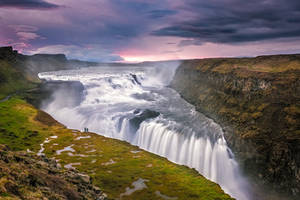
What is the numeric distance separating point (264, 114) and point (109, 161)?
33234 millimetres

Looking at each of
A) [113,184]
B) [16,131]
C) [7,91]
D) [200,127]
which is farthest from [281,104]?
[7,91]

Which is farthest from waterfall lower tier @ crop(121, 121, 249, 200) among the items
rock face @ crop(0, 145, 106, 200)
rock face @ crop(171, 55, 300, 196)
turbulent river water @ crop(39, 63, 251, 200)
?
rock face @ crop(0, 145, 106, 200)

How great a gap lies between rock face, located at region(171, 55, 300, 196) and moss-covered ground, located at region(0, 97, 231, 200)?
1263cm

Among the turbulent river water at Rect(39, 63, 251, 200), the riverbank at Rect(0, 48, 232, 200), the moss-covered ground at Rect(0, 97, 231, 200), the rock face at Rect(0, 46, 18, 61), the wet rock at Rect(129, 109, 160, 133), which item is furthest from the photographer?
the rock face at Rect(0, 46, 18, 61)

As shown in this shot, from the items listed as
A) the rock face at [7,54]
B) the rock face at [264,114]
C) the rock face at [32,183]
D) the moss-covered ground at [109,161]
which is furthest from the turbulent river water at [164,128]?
the rock face at [7,54]

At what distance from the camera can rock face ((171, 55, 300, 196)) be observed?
118ft

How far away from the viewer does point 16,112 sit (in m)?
64.5

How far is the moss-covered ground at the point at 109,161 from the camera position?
2866cm

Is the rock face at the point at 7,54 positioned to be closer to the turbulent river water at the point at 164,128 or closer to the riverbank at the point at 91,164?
the turbulent river water at the point at 164,128

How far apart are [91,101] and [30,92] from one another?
26.6m

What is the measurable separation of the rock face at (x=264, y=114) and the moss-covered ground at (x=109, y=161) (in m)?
12.6

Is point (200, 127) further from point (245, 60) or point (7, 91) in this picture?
point (7, 91)

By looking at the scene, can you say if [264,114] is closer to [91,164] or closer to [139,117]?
[139,117]

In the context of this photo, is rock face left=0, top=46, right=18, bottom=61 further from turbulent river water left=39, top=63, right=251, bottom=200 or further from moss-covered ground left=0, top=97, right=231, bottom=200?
moss-covered ground left=0, top=97, right=231, bottom=200
